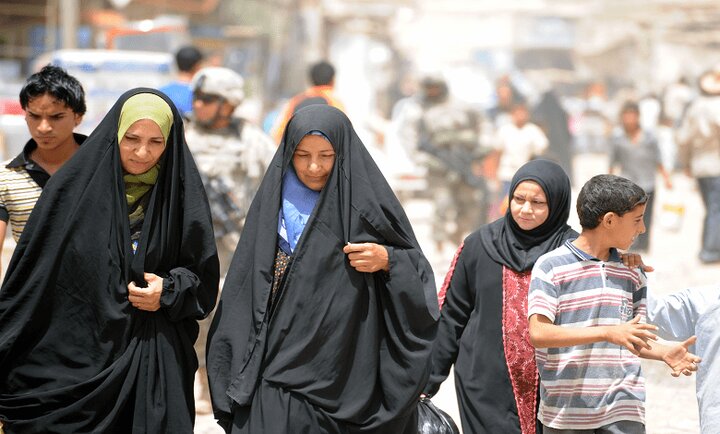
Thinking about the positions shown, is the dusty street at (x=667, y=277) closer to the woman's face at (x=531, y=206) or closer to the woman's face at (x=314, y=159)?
the woman's face at (x=531, y=206)

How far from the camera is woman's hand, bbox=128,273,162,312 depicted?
349cm

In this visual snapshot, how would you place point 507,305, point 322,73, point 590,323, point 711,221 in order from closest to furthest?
point 590,323
point 507,305
point 322,73
point 711,221

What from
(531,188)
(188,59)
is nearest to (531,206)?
(531,188)

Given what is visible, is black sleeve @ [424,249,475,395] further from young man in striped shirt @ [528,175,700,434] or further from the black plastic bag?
young man in striped shirt @ [528,175,700,434]

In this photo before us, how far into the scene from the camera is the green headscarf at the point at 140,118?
3.54 m

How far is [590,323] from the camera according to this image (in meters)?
3.67

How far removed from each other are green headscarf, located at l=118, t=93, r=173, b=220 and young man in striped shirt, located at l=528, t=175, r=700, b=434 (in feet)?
4.14

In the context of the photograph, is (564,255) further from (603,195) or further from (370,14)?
(370,14)

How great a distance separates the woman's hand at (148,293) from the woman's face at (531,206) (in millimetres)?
1307

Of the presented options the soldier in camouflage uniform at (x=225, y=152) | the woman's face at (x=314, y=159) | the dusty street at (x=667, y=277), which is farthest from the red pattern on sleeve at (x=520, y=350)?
the soldier in camouflage uniform at (x=225, y=152)

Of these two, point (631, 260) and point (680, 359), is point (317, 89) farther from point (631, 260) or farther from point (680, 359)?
point (680, 359)

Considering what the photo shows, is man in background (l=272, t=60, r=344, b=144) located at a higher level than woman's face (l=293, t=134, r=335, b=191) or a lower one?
higher

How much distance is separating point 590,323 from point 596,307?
0.18 ft

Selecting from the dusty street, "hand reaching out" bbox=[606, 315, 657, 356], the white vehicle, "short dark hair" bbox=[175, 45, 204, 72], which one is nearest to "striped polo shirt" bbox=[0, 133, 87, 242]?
"hand reaching out" bbox=[606, 315, 657, 356]
